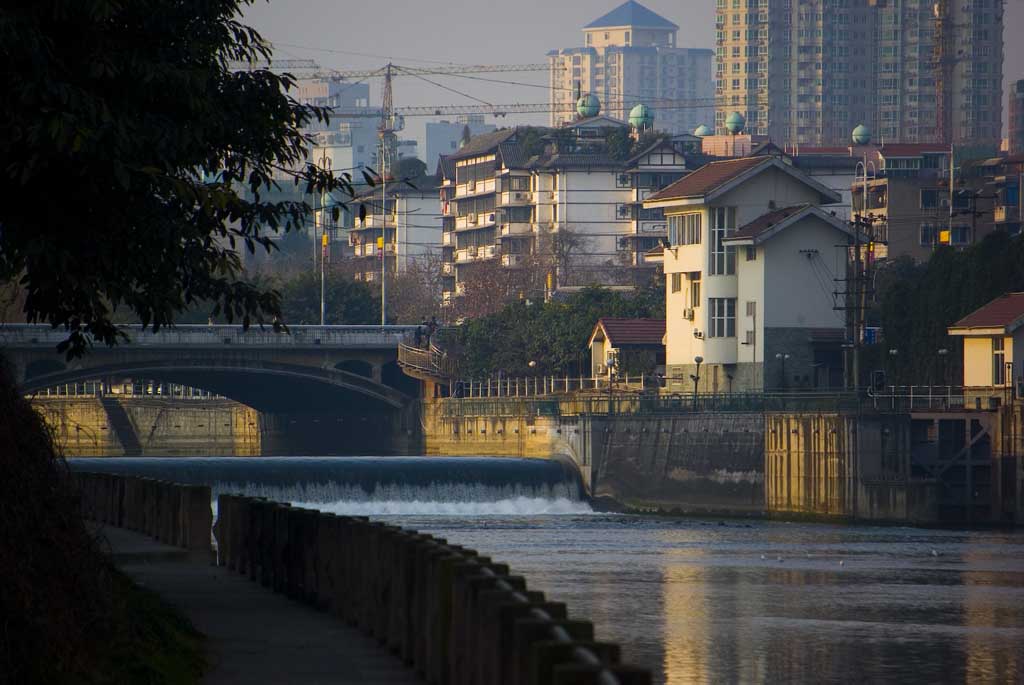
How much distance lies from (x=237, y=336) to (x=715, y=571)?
68179 millimetres

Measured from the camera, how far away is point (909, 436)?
80562 mm

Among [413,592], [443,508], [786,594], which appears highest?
[413,592]

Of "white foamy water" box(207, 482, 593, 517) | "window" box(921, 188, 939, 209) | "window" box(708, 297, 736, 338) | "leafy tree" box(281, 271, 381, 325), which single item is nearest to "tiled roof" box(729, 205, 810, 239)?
"window" box(708, 297, 736, 338)

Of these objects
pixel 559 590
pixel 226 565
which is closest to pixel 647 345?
pixel 559 590

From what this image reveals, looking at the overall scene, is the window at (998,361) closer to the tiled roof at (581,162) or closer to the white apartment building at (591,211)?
the white apartment building at (591,211)

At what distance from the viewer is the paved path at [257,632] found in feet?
71.1

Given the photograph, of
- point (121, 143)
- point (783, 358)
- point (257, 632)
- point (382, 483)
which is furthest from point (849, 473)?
point (121, 143)

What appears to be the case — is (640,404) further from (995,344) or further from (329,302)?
(329,302)

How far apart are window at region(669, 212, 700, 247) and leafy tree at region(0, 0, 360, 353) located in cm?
8216

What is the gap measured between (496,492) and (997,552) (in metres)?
32.9

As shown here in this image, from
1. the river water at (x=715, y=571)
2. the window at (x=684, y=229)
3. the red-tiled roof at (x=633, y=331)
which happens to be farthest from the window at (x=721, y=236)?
the river water at (x=715, y=571)

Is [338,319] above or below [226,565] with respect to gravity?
above

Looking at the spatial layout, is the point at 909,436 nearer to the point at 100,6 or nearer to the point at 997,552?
the point at 997,552

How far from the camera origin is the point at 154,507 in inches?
1587
